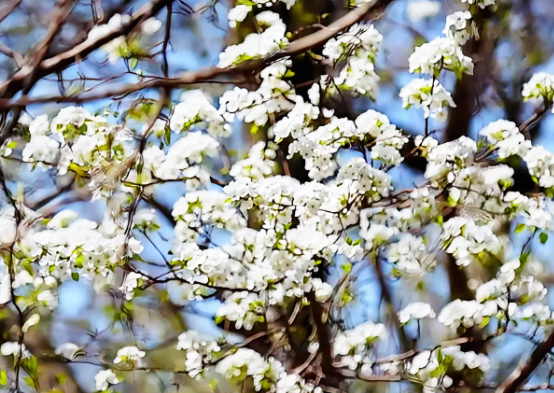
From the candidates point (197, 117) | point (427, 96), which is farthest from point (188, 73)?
point (427, 96)

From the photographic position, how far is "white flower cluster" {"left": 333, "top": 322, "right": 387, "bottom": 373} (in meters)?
0.93

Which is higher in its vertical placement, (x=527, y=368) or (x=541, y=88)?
(x=541, y=88)

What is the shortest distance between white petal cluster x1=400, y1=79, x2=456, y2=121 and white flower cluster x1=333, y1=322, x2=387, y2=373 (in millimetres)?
320

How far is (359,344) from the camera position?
935mm

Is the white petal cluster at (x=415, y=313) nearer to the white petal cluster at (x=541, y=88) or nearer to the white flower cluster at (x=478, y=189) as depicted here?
the white flower cluster at (x=478, y=189)

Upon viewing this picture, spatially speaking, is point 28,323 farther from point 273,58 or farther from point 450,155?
point 450,155

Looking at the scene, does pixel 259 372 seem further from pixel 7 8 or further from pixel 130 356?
pixel 7 8

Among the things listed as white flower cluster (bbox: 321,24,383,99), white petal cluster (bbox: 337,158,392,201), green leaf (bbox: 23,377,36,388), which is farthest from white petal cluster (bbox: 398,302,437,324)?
green leaf (bbox: 23,377,36,388)

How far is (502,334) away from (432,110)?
34 centimetres

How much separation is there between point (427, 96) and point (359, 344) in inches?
14.5

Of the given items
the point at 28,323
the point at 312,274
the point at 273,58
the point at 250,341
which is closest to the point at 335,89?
the point at 273,58

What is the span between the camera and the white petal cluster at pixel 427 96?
2.92 ft

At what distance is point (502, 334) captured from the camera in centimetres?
92

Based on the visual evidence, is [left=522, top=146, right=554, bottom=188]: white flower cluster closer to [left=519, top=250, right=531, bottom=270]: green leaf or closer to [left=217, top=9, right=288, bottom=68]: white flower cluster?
[left=519, top=250, right=531, bottom=270]: green leaf
